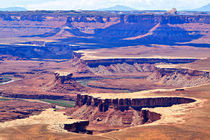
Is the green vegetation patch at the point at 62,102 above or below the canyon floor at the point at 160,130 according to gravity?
below

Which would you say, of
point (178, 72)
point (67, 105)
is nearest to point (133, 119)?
point (67, 105)

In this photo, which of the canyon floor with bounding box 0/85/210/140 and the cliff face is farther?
the cliff face

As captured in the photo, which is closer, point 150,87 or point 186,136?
point 186,136

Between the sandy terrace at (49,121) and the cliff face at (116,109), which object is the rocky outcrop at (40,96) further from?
the sandy terrace at (49,121)

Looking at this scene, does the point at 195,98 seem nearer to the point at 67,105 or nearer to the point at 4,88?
the point at 67,105

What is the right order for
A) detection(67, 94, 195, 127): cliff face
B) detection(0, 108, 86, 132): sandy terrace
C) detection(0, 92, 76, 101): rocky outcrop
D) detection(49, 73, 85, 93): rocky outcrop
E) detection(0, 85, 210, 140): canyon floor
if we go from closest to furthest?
1. detection(0, 85, 210, 140): canyon floor
2. detection(0, 108, 86, 132): sandy terrace
3. detection(67, 94, 195, 127): cliff face
4. detection(0, 92, 76, 101): rocky outcrop
5. detection(49, 73, 85, 93): rocky outcrop

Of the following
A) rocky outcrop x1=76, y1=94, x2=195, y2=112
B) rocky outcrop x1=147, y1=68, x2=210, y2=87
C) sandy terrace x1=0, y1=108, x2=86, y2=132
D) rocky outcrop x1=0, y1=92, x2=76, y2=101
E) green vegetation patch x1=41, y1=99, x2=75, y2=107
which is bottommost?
green vegetation patch x1=41, y1=99, x2=75, y2=107

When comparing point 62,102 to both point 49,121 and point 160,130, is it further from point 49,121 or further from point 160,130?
point 160,130

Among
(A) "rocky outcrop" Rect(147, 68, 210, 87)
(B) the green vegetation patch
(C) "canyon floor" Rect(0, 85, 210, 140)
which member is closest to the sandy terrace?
(C) "canyon floor" Rect(0, 85, 210, 140)

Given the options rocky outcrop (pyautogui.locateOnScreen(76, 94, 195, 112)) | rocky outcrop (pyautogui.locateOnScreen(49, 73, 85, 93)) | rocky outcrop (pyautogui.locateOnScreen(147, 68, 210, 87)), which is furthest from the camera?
rocky outcrop (pyautogui.locateOnScreen(147, 68, 210, 87))

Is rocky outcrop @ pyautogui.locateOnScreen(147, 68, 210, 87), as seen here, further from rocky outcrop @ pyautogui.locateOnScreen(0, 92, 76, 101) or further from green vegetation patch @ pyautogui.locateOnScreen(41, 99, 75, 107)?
green vegetation patch @ pyautogui.locateOnScreen(41, 99, 75, 107)

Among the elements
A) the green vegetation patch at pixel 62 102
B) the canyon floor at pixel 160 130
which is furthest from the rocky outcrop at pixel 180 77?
the canyon floor at pixel 160 130
